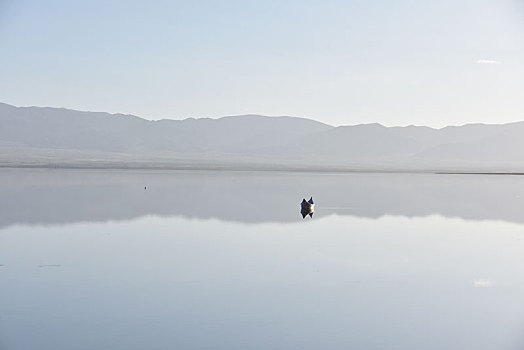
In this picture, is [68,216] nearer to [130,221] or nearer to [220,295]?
[130,221]

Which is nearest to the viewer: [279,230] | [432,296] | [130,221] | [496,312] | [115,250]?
[496,312]

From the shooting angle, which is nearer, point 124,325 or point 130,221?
point 124,325

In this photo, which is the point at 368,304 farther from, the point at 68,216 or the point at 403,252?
the point at 68,216

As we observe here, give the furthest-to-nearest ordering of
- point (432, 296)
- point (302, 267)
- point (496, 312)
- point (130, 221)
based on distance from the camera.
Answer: point (130, 221), point (302, 267), point (432, 296), point (496, 312)

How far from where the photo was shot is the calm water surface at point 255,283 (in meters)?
14.8

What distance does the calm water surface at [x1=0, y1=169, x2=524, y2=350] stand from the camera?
48.6 ft

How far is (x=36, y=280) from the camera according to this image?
20016mm

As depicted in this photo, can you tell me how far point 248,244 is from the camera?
29.1 m

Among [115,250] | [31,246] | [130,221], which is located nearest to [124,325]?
[115,250]

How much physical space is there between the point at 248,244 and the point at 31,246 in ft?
32.1

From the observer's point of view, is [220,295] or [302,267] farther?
[302,267]

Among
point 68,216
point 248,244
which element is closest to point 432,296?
point 248,244

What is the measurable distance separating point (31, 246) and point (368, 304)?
15977mm

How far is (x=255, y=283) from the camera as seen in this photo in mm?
20344
